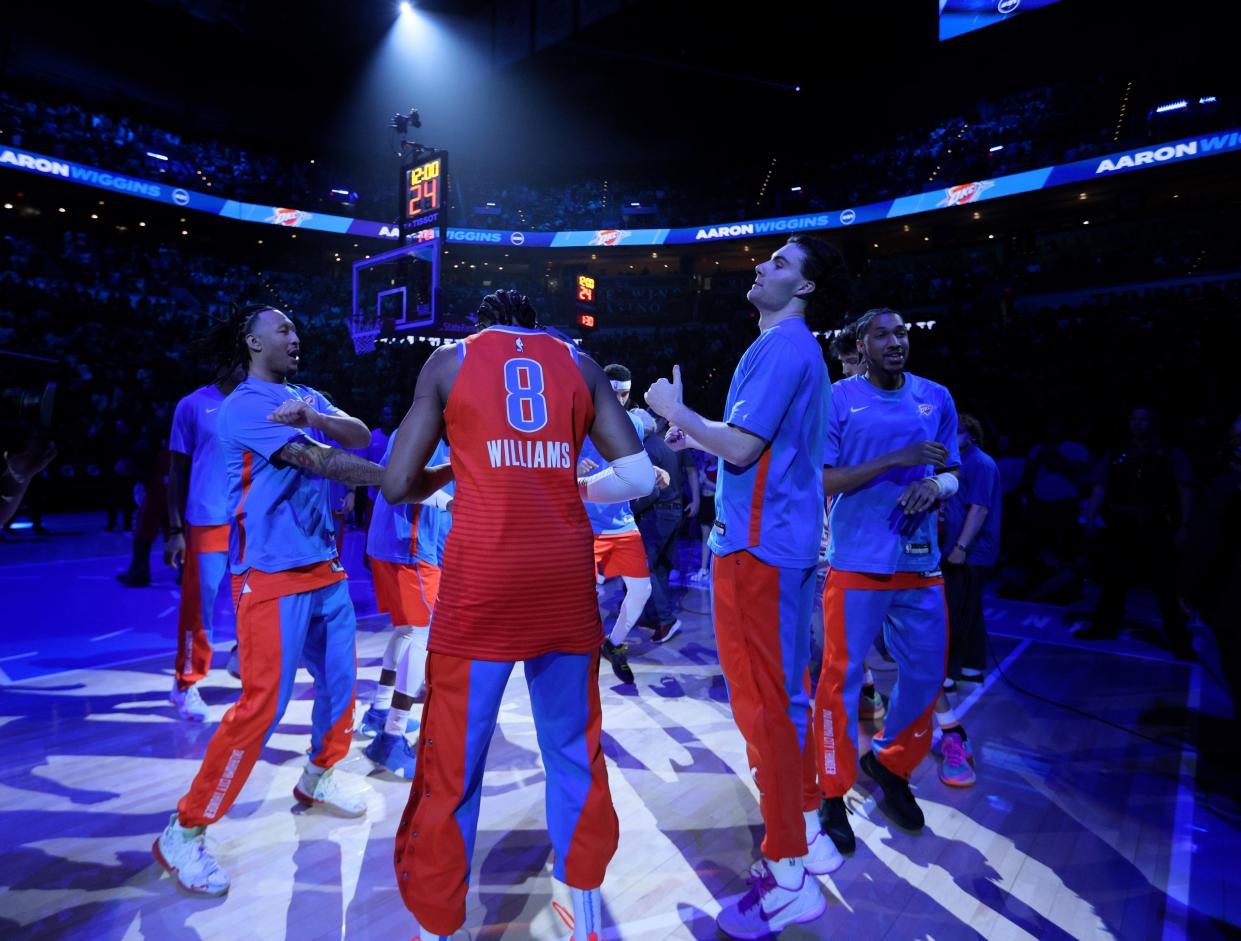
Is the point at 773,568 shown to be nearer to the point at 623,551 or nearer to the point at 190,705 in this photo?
the point at 623,551

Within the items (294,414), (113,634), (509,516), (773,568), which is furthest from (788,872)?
(113,634)

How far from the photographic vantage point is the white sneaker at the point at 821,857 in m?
2.49

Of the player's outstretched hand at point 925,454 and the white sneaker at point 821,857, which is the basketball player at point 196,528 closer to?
the white sneaker at point 821,857

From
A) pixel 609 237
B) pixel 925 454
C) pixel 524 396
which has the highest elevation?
pixel 609 237

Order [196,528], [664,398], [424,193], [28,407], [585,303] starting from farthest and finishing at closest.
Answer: [585,303] < [424,193] < [196,528] < [664,398] < [28,407]

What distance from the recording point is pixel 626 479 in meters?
1.88

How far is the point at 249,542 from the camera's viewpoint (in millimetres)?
2471

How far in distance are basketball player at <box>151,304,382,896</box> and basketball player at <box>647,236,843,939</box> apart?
4.03 feet

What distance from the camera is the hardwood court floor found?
88.5 inches

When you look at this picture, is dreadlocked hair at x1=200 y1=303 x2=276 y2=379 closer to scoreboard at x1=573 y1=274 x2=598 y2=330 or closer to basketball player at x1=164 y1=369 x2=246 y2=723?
basketball player at x1=164 y1=369 x2=246 y2=723

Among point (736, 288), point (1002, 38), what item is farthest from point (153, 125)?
point (1002, 38)

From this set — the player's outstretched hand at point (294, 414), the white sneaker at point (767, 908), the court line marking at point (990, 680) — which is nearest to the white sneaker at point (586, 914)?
the white sneaker at point (767, 908)

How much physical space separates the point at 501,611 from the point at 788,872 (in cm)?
134

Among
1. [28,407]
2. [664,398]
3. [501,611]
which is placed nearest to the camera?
[501,611]
